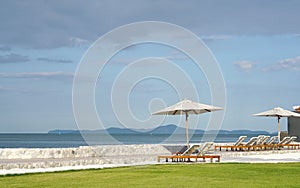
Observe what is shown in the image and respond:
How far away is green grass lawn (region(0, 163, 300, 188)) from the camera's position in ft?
33.6

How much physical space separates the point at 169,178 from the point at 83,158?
5901 mm

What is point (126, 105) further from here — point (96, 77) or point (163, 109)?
point (163, 109)

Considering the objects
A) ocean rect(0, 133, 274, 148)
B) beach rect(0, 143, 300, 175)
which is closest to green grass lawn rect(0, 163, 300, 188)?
beach rect(0, 143, 300, 175)

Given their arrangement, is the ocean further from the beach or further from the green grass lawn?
the green grass lawn

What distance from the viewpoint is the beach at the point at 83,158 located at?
1395cm

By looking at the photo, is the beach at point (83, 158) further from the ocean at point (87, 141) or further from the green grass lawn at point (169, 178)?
the ocean at point (87, 141)

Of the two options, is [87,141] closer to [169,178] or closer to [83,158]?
[83,158]

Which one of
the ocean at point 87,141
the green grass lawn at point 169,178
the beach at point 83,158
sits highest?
the ocean at point 87,141

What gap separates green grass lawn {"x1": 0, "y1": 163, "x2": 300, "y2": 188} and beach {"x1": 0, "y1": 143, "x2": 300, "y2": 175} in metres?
1.42

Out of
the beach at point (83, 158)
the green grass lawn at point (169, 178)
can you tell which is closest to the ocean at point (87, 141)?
the beach at point (83, 158)

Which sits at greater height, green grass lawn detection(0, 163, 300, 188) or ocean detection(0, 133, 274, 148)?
ocean detection(0, 133, 274, 148)

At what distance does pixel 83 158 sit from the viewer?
55.0 ft

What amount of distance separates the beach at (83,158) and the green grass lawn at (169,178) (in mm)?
1419

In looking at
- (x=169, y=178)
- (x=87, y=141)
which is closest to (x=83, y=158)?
(x=169, y=178)
